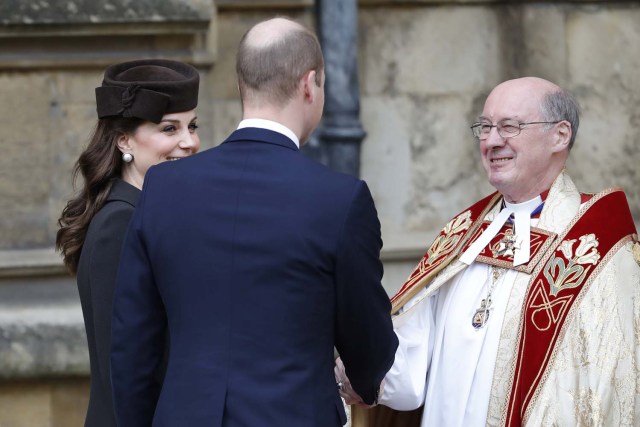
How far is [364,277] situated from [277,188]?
31cm

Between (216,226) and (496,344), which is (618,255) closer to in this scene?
(496,344)

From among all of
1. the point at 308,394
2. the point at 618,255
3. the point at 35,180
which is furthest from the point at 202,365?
the point at 35,180

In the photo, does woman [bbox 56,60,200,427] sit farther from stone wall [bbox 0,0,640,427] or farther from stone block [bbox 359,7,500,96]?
stone block [bbox 359,7,500,96]

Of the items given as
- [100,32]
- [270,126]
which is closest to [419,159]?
[100,32]

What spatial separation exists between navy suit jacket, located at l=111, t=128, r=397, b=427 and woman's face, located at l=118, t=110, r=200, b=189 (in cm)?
58

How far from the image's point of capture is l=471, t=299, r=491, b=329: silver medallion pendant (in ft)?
13.2

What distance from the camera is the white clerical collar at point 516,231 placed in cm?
404

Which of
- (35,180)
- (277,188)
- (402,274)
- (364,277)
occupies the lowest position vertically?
(402,274)

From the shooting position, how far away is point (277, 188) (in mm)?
3133

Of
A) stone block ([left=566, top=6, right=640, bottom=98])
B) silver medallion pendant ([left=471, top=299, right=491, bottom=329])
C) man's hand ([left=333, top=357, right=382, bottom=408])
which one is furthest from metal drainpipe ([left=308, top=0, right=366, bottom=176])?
man's hand ([left=333, top=357, right=382, bottom=408])

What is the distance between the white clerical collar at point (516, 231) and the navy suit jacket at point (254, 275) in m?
0.89

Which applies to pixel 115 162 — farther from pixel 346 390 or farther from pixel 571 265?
pixel 571 265

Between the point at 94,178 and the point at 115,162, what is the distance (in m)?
0.08

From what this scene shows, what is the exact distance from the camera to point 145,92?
382 centimetres
